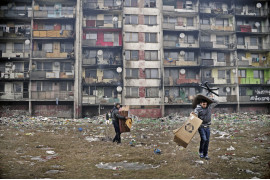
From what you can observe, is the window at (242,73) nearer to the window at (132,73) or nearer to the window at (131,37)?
the window at (132,73)

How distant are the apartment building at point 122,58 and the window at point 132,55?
14 cm

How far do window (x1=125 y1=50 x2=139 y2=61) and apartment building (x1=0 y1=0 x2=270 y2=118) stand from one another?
Result: 0.14 metres

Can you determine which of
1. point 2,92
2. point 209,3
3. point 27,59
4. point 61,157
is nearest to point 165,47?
point 209,3

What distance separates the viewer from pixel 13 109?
2830 centimetres

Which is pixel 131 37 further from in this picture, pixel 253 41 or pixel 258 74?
pixel 258 74

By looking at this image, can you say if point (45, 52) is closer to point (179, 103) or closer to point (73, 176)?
point (179, 103)

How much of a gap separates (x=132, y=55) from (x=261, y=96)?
19317 mm

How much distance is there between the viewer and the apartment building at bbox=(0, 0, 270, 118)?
2856 cm

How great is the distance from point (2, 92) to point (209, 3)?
104ft

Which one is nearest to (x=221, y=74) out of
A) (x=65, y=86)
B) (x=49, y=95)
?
(x=65, y=86)

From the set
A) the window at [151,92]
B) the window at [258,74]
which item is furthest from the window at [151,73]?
the window at [258,74]

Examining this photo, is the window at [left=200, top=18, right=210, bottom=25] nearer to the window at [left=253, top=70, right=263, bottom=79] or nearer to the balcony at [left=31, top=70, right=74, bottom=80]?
the window at [left=253, top=70, right=263, bottom=79]

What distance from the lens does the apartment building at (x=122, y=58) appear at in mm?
28562

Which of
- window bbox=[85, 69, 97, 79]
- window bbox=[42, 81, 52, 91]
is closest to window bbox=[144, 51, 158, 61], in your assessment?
window bbox=[85, 69, 97, 79]
